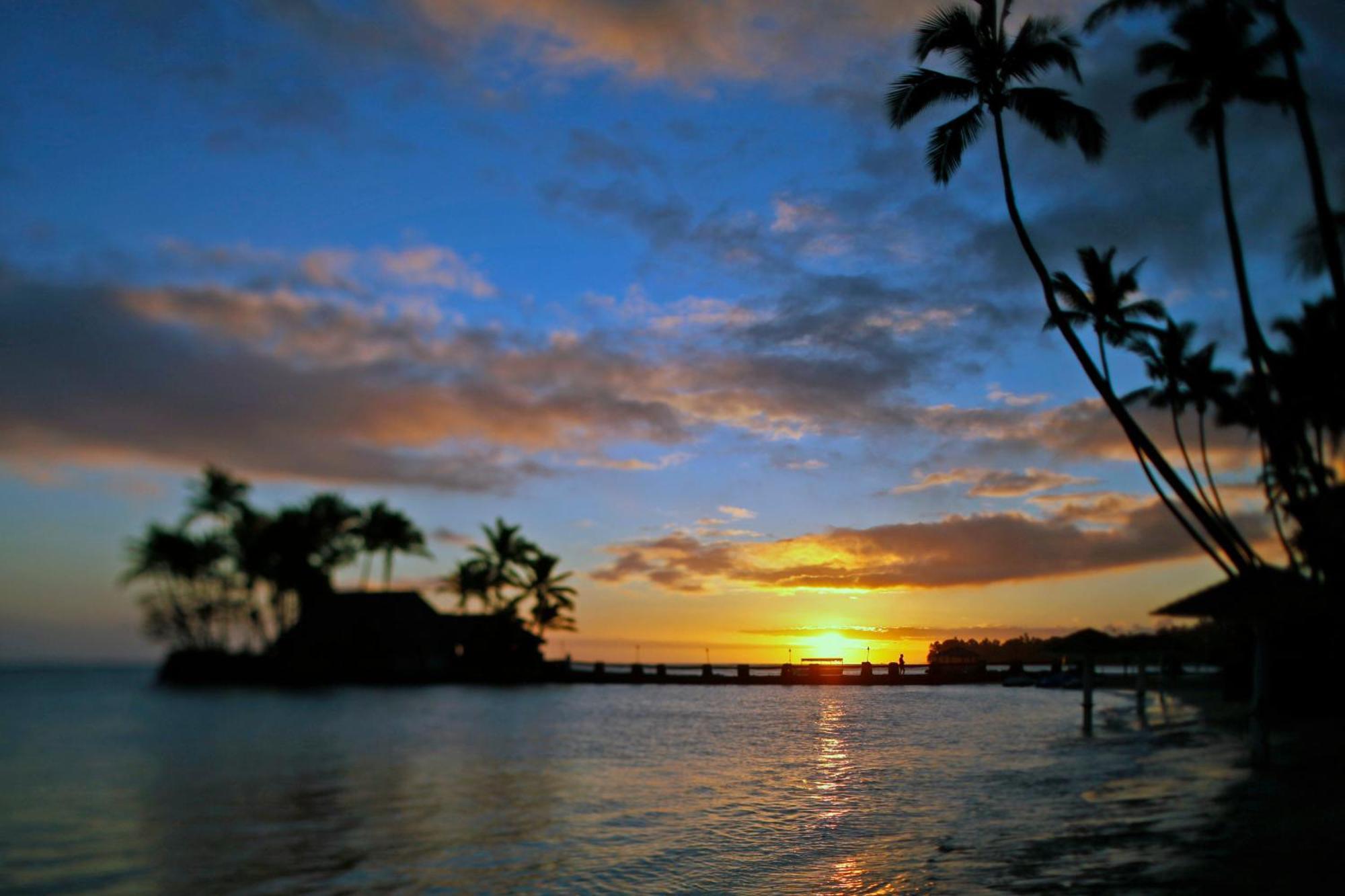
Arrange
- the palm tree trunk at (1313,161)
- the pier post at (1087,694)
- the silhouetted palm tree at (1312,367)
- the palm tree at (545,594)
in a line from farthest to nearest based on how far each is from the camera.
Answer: the palm tree at (545,594) → the pier post at (1087,694) → the silhouetted palm tree at (1312,367) → the palm tree trunk at (1313,161)

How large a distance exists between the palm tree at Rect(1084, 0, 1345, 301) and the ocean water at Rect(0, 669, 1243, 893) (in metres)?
7.54

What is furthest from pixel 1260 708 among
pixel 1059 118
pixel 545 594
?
pixel 545 594

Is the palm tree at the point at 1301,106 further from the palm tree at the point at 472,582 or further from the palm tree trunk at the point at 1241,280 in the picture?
the palm tree at the point at 472,582

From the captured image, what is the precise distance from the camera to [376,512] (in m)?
86.2

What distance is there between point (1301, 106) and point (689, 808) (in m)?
15.0

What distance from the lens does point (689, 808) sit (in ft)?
54.2

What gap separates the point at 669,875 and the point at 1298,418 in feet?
45.9

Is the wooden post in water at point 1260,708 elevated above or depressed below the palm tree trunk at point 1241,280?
below

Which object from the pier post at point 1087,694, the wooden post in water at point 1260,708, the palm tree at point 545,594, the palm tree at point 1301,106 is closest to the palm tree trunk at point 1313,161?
the palm tree at point 1301,106

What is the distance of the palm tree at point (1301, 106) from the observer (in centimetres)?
1122

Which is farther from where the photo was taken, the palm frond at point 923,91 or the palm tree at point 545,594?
the palm tree at point 545,594

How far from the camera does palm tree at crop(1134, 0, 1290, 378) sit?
15055 mm

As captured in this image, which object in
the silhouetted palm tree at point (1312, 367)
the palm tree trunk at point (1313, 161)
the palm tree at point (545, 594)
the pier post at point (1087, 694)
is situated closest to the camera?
the palm tree trunk at point (1313, 161)

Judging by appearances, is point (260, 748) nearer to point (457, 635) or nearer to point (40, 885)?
point (40, 885)
